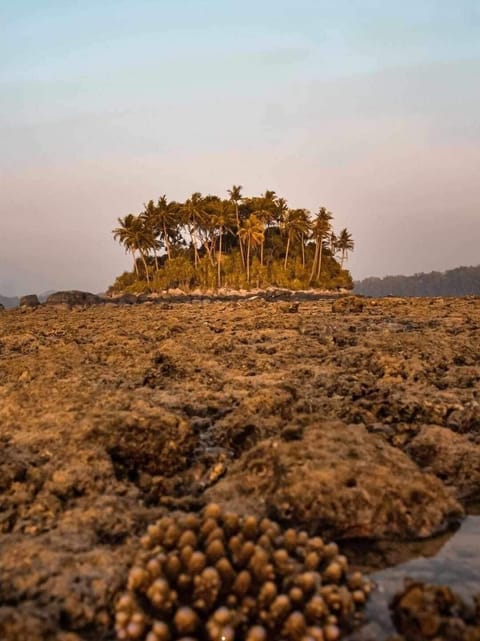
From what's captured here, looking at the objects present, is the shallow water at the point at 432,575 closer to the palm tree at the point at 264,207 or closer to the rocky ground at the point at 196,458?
the rocky ground at the point at 196,458

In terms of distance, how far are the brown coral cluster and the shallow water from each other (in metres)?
0.15

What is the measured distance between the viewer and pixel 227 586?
380 centimetres

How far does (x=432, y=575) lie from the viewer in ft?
14.4

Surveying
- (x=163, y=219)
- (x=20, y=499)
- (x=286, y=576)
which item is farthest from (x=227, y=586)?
(x=163, y=219)

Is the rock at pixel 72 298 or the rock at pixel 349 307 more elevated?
the rock at pixel 72 298

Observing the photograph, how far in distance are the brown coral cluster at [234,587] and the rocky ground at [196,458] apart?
0.36 m

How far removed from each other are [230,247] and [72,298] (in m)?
47.0

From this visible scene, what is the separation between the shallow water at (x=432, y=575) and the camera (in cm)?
371

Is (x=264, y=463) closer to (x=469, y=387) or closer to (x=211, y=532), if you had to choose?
(x=211, y=532)

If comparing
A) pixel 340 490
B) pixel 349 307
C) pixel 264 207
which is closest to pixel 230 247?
pixel 264 207

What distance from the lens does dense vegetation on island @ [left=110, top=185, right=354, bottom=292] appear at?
319ft

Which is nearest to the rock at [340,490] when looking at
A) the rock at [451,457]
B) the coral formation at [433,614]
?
the rock at [451,457]

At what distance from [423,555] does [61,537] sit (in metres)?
3.56

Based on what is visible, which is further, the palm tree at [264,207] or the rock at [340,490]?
the palm tree at [264,207]
